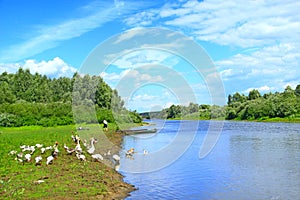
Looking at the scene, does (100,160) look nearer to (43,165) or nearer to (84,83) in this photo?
(43,165)

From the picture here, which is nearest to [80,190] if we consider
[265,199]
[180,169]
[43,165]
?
[43,165]

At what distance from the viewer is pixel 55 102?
231ft

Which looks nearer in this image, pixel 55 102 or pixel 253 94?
pixel 55 102

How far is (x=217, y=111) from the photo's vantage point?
5650 inches

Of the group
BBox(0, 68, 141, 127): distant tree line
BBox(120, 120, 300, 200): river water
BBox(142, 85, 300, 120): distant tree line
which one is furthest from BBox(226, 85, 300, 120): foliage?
BBox(120, 120, 300, 200): river water

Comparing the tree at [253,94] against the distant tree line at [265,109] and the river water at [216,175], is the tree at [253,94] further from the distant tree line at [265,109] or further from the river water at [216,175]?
the river water at [216,175]

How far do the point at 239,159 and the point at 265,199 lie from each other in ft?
41.8

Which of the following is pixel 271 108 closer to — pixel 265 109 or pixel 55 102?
pixel 265 109

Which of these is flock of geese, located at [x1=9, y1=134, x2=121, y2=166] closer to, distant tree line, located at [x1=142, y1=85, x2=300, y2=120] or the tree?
distant tree line, located at [x1=142, y1=85, x2=300, y2=120]

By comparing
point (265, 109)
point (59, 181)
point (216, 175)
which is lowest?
point (216, 175)

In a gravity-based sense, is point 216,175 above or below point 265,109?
below

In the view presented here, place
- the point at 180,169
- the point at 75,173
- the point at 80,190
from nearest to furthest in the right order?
1. the point at 80,190
2. the point at 75,173
3. the point at 180,169

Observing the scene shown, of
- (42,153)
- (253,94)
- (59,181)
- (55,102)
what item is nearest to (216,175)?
(59,181)

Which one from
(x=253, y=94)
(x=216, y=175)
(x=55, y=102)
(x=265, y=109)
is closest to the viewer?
(x=216, y=175)
